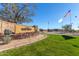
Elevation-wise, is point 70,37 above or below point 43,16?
below

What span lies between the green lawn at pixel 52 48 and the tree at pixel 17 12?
1.60 feet

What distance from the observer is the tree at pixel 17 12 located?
4.79 metres

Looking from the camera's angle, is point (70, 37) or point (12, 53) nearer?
point (12, 53)

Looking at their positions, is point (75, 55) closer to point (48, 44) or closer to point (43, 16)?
point (48, 44)

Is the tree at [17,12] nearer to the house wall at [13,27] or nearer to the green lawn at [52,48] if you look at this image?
the house wall at [13,27]

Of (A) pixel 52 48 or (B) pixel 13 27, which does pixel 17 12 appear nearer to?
(B) pixel 13 27

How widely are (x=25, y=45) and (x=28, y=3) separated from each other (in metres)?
0.75

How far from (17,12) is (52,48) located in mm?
888

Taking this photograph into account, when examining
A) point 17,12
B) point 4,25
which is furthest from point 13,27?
point 17,12

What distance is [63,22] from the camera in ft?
16.1

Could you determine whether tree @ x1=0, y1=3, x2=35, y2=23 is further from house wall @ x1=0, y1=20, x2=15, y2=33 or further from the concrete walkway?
the concrete walkway

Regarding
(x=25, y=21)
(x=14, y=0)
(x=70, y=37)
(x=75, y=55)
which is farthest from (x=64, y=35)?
(x=14, y=0)

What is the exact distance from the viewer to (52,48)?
15.7 ft

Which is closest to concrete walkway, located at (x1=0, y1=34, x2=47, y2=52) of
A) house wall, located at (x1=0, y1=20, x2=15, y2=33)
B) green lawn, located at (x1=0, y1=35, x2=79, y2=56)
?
green lawn, located at (x1=0, y1=35, x2=79, y2=56)
